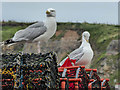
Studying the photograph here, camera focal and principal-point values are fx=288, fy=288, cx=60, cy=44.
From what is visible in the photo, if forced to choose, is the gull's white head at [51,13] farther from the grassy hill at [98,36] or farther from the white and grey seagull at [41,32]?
the grassy hill at [98,36]

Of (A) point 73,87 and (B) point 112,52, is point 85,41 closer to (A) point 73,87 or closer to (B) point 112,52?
(A) point 73,87

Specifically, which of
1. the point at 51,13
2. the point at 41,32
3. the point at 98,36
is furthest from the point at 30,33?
the point at 98,36

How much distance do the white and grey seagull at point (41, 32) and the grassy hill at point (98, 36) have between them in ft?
15.3

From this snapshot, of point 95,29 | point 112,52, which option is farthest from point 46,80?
point 95,29

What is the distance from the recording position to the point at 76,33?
1086 cm

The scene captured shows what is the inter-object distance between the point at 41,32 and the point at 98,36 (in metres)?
6.91

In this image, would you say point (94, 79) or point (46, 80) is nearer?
point (46, 80)

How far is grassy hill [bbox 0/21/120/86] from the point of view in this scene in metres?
8.35

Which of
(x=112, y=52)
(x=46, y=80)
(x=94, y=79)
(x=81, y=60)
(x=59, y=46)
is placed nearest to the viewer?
(x=46, y=80)

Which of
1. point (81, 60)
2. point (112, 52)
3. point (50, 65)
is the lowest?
point (112, 52)

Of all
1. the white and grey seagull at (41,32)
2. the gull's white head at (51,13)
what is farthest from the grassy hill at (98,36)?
the gull's white head at (51,13)

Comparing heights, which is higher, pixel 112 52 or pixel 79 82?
pixel 79 82

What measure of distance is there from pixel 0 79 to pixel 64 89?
1.30ft

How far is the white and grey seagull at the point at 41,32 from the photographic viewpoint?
127 inches
